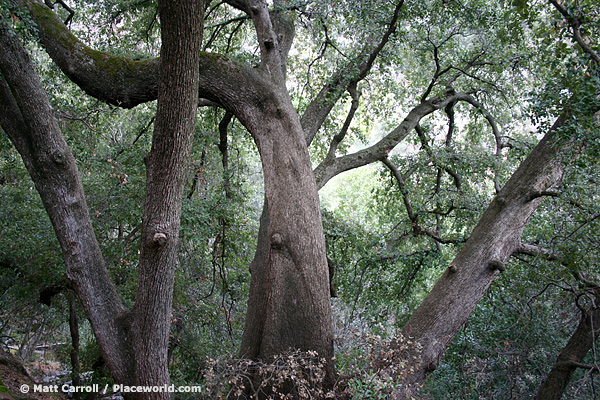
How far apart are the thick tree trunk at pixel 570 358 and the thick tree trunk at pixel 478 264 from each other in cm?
189

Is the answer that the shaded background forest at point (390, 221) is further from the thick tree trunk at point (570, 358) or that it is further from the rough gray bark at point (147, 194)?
the rough gray bark at point (147, 194)

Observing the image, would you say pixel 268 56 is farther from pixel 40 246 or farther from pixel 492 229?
pixel 40 246

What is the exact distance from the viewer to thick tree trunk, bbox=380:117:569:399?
3.55 meters

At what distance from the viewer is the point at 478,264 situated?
379 centimetres

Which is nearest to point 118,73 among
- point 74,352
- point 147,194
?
point 147,194

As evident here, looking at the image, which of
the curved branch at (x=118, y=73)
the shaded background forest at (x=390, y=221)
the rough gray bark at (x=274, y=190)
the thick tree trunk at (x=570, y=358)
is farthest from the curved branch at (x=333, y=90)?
the thick tree trunk at (x=570, y=358)

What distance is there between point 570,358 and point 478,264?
7.50 feet

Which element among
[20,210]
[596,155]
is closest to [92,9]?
[20,210]

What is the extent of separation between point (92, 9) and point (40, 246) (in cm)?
341

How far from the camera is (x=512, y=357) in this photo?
5.50 meters

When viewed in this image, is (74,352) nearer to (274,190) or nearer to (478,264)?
(274,190)

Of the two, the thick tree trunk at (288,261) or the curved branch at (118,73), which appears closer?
the thick tree trunk at (288,261)

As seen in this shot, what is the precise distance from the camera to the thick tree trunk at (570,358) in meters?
4.91

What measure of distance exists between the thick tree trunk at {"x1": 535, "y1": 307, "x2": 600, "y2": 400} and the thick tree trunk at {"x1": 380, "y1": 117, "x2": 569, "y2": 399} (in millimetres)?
1888
